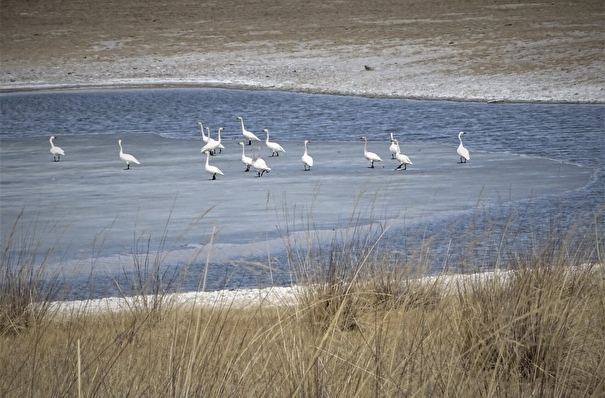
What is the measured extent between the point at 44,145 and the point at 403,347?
15738 mm

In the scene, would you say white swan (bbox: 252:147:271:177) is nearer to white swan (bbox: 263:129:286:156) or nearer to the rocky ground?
white swan (bbox: 263:129:286:156)

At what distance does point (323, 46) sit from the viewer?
4306 cm

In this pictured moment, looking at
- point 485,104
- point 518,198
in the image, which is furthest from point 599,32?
point 518,198

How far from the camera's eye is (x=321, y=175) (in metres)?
13.9

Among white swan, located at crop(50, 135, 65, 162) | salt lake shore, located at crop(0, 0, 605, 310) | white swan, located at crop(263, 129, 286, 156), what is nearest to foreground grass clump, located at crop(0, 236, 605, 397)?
white swan, located at crop(263, 129, 286, 156)

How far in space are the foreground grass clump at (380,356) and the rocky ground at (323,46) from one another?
21.0 m

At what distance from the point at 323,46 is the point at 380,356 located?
40.4m

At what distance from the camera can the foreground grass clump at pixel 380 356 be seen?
3318 mm

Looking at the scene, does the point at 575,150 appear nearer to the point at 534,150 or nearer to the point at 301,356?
the point at 534,150

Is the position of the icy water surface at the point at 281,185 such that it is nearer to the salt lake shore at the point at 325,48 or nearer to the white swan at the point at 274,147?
the white swan at the point at 274,147

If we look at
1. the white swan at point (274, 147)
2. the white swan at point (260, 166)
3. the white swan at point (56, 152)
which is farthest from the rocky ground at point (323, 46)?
the white swan at point (56, 152)

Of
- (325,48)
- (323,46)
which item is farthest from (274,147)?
(323,46)

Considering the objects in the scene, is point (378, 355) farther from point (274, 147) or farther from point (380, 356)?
point (274, 147)

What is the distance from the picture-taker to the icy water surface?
9.09 m
